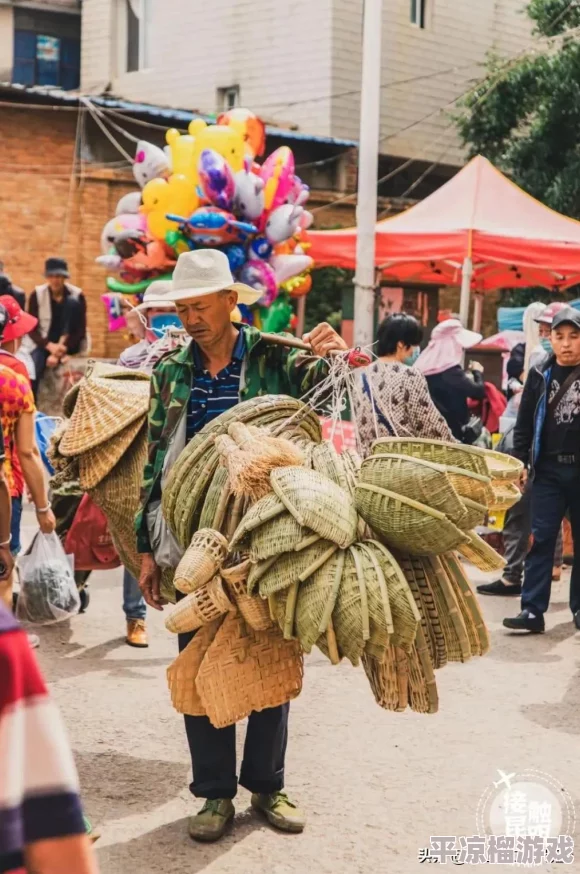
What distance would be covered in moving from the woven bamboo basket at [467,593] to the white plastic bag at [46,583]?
9.15 ft

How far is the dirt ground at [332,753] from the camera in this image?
12.5ft

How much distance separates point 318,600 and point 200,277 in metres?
1.23

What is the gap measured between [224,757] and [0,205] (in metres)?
14.3

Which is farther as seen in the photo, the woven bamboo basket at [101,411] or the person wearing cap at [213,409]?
the woven bamboo basket at [101,411]

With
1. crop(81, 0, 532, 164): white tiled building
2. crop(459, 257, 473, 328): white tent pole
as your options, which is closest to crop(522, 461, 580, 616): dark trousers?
crop(459, 257, 473, 328): white tent pole

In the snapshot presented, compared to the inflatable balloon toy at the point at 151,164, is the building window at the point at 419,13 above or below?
above

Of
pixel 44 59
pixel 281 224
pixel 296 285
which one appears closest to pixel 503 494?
pixel 281 224

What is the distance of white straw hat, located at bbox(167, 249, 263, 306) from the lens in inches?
150

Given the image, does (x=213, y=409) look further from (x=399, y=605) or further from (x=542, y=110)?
(x=542, y=110)

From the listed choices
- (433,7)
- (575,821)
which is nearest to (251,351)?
(575,821)

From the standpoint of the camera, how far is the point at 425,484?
320 cm

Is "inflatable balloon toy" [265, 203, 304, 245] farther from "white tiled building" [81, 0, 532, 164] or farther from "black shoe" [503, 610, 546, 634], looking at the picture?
"white tiled building" [81, 0, 532, 164]

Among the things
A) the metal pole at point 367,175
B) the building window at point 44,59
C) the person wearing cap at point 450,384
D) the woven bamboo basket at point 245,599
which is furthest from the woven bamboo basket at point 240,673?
the building window at point 44,59

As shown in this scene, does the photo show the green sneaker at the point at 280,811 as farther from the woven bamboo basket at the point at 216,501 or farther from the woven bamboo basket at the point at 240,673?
the woven bamboo basket at the point at 216,501
